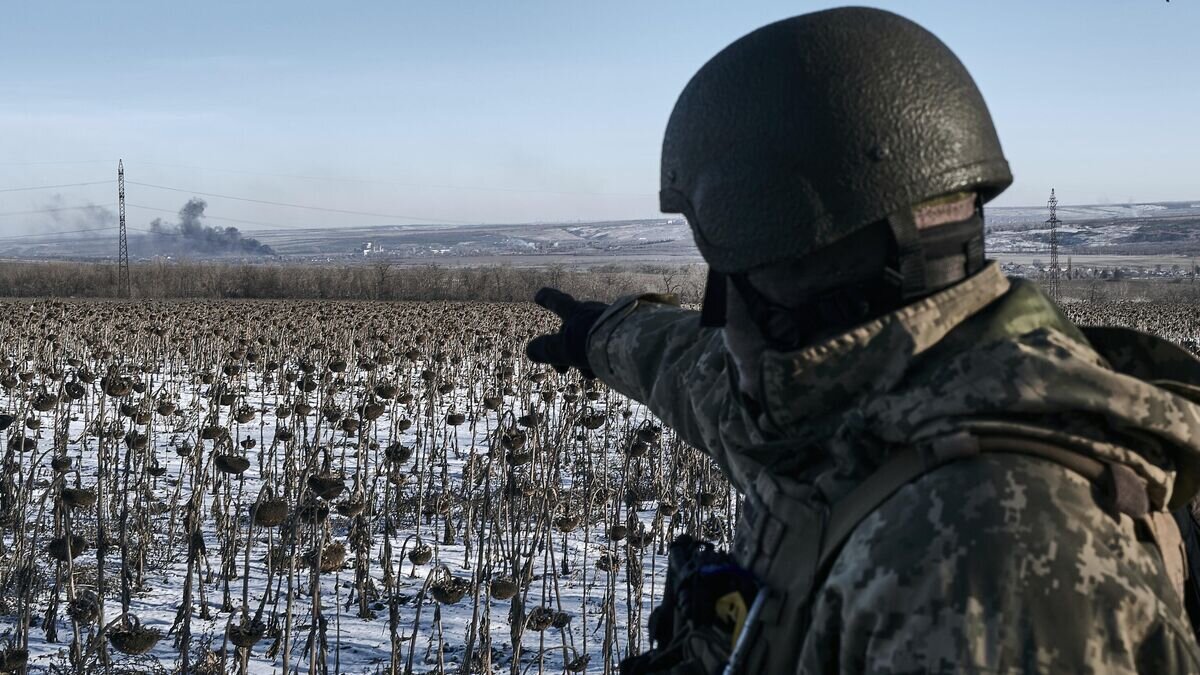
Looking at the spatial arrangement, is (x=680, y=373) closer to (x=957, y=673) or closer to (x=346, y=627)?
(x=957, y=673)

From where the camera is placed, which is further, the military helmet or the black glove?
the black glove

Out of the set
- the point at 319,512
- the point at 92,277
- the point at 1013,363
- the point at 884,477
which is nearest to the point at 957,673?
the point at 884,477

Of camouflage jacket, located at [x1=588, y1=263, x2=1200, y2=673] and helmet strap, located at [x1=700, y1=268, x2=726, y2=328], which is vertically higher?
helmet strap, located at [x1=700, y1=268, x2=726, y2=328]

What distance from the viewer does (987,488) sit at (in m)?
1.29

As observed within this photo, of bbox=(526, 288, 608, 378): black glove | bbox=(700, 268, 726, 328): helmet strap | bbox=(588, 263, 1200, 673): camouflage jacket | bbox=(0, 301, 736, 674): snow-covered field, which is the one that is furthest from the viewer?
bbox=(0, 301, 736, 674): snow-covered field

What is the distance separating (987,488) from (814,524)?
314mm

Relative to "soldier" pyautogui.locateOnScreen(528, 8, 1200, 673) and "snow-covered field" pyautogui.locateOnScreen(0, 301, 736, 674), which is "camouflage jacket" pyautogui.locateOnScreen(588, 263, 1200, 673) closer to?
"soldier" pyautogui.locateOnScreen(528, 8, 1200, 673)

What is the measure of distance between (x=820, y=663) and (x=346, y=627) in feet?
15.3

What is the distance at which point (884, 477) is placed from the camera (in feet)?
4.63

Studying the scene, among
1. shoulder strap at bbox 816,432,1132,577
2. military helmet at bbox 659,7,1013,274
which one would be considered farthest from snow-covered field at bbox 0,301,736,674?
shoulder strap at bbox 816,432,1132,577

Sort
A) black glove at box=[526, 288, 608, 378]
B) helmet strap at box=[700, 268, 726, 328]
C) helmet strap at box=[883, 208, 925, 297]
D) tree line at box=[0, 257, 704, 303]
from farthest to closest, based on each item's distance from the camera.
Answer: tree line at box=[0, 257, 704, 303] < black glove at box=[526, 288, 608, 378] < helmet strap at box=[700, 268, 726, 328] < helmet strap at box=[883, 208, 925, 297]

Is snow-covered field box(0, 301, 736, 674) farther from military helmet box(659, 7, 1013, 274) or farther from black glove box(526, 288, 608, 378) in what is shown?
military helmet box(659, 7, 1013, 274)

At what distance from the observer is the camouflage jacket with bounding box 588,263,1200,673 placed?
1232 millimetres

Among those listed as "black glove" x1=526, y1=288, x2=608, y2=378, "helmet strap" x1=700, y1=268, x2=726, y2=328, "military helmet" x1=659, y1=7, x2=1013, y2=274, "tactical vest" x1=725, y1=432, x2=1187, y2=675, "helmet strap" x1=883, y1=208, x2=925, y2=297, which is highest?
"military helmet" x1=659, y1=7, x2=1013, y2=274
